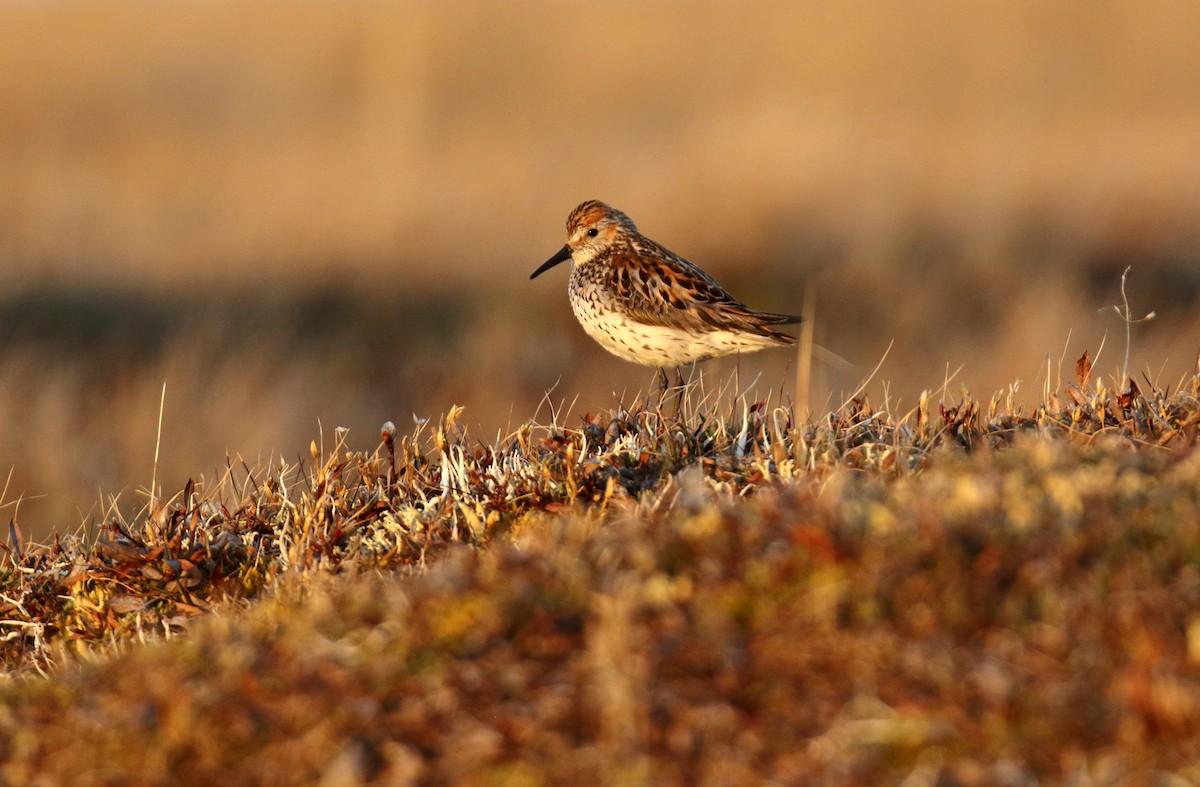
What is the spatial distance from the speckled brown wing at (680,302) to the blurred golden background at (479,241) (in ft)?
3.07

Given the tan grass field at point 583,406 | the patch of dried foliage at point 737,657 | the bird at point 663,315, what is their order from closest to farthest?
the patch of dried foliage at point 737,657 < the tan grass field at point 583,406 < the bird at point 663,315

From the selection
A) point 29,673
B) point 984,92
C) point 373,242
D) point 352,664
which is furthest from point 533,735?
point 984,92

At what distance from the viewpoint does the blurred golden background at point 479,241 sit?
529 inches

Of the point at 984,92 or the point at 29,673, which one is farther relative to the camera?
the point at 984,92

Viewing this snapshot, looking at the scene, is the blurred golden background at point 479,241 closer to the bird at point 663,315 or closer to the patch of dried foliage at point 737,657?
the bird at point 663,315

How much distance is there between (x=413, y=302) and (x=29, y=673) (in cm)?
1166

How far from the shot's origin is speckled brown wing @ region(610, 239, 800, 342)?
7.07 metres

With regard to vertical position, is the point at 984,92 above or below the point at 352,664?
above

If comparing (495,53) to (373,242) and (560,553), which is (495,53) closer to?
(373,242)

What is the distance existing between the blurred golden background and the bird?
94 cm

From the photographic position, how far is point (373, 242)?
1727 cm

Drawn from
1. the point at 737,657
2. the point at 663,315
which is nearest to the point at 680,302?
the point at 663,315

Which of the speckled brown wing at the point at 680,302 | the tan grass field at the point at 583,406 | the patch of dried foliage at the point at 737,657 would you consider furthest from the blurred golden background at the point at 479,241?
the patch of dried foliage at the point at 737,657

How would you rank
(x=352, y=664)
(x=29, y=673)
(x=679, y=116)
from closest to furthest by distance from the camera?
(x=352, y=664)
(x=29, y=673)
(x=679, y=116)
